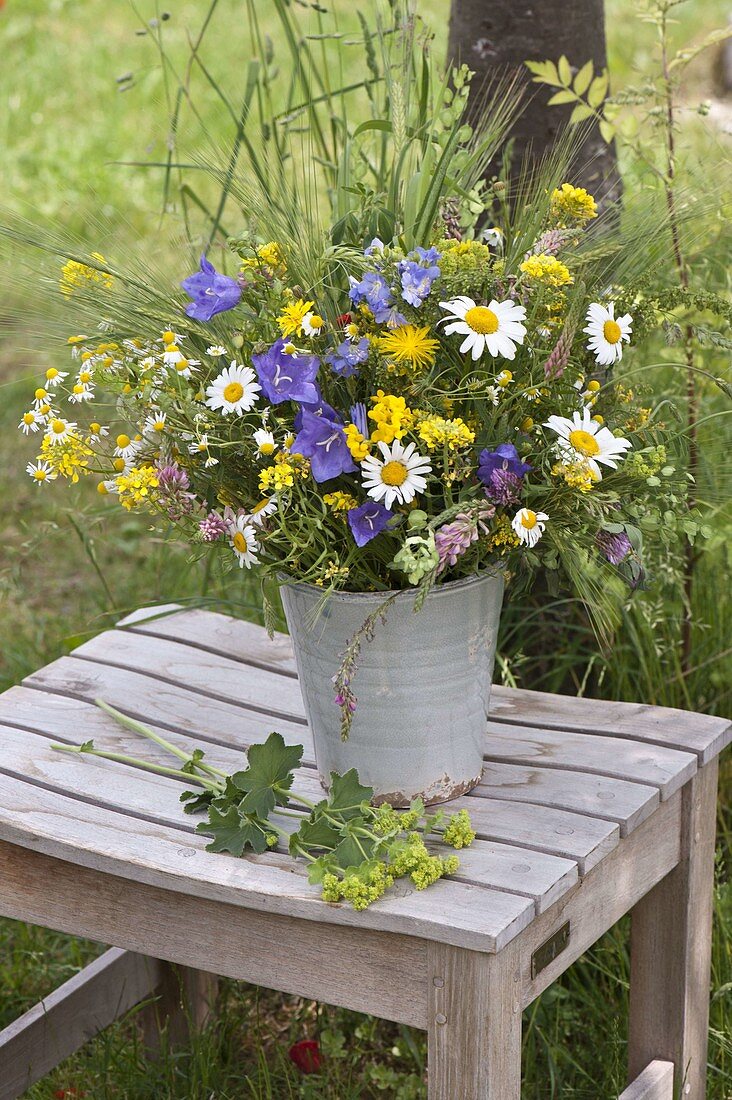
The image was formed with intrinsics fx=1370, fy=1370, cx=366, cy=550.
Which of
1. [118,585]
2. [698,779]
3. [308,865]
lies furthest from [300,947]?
[118,585]

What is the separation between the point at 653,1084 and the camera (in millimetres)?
1556

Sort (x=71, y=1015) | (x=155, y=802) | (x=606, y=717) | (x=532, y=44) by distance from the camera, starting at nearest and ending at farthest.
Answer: (x=155, y=802), (x=606, y=717), (x=71, y=1015), (x=532, y=44)

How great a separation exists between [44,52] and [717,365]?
4.86 meters

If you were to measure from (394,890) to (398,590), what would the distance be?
10.4 inches

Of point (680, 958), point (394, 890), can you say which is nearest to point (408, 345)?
point (394, 890)

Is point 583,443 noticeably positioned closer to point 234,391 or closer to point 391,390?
point 391,390

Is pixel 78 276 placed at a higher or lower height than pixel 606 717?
higher

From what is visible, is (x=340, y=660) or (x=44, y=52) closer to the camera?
(x=340, y=660)

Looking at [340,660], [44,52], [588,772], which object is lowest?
[588,772]

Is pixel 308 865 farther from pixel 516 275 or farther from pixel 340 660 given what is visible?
pixel 516 275

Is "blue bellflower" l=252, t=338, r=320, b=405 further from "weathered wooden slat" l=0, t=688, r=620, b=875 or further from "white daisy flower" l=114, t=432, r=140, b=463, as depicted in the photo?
"weathered wooden slat" l=0, t=688, r=620, b=875

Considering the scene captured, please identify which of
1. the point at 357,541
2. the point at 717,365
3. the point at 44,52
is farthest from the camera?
the point at 44,52

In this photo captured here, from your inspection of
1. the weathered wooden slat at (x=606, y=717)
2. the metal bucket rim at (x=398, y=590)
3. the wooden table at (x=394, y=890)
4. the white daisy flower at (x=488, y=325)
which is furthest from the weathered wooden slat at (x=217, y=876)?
the white daisy flower at (x=488, y=325)

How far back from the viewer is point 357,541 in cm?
115
